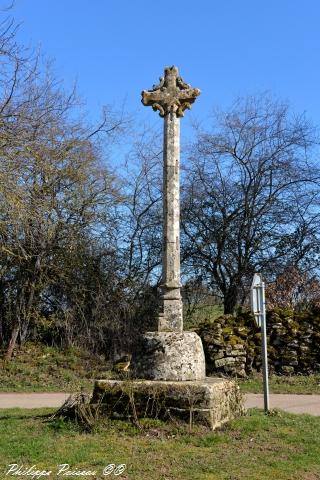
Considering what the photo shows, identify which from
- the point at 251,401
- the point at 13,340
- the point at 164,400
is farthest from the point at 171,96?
the point at 13,340

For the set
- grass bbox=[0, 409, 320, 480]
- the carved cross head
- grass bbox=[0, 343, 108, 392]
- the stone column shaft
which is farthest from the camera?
grass bbox=[0, 343, 108, 392]

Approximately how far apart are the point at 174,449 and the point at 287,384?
7.66 m

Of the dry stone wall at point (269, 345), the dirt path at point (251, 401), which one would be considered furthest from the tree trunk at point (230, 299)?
the dirt path at point (251, 401)

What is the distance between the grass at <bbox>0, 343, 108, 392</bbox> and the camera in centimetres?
1362

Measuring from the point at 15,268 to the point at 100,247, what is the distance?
2.53 meters

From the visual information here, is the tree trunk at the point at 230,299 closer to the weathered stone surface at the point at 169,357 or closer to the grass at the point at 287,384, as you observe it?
the grass at the point at 287,384

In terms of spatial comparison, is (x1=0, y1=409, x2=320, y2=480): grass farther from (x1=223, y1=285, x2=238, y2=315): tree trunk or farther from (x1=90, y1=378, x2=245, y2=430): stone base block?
(x1=223, y1=285, x2=238, y2=315): tree trunk

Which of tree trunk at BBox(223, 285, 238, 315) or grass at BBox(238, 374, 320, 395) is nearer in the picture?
grass at BBox(238, 374, 320, 395)

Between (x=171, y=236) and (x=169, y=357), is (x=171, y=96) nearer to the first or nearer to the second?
(x=171, y=236)

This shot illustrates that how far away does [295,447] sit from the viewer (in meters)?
6.60

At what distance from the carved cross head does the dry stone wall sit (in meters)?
7.64

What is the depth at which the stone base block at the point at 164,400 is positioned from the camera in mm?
7008

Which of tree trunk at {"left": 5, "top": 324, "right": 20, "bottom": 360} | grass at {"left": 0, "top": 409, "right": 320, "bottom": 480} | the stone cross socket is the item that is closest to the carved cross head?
the stone cross socket

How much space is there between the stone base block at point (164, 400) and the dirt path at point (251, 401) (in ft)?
9.81
